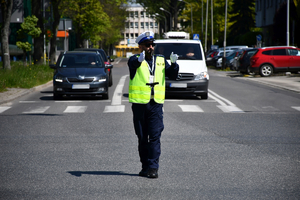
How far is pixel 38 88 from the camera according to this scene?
849 inches

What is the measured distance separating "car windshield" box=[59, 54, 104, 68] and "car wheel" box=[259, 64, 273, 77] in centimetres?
1486

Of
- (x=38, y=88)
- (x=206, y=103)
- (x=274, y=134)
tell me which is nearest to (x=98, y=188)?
(x=274, y=134)

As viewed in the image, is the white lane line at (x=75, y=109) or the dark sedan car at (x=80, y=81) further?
the dark sedan car at (x=80, y=81)

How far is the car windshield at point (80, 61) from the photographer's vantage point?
1778 centimetres

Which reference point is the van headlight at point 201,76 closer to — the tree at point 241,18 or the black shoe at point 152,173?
the black shoe at point 152,173

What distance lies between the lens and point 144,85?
20.1ft

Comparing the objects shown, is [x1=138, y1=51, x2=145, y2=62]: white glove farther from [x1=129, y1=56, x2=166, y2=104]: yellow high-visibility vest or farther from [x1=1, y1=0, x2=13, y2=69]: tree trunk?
[x1=1, y1=0, x2=13, y2=69]: tree trunk

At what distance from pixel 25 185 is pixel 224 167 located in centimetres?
251

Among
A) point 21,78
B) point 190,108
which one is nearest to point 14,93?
point 21,78

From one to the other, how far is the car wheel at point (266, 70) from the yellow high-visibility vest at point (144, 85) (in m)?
25.2

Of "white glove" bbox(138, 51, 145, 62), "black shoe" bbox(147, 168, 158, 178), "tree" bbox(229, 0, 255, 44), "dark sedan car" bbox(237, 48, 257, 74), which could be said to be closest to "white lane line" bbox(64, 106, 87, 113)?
"black shoe" bbox(147, 168, 158, 178)

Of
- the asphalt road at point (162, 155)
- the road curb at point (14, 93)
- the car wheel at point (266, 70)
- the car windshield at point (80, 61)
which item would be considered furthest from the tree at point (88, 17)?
the asphalt road at point (162, 155)

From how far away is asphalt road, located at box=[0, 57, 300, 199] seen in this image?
18.3ft

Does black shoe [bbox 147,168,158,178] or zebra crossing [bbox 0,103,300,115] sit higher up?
black shoe [bbox 147,168,158,178]
